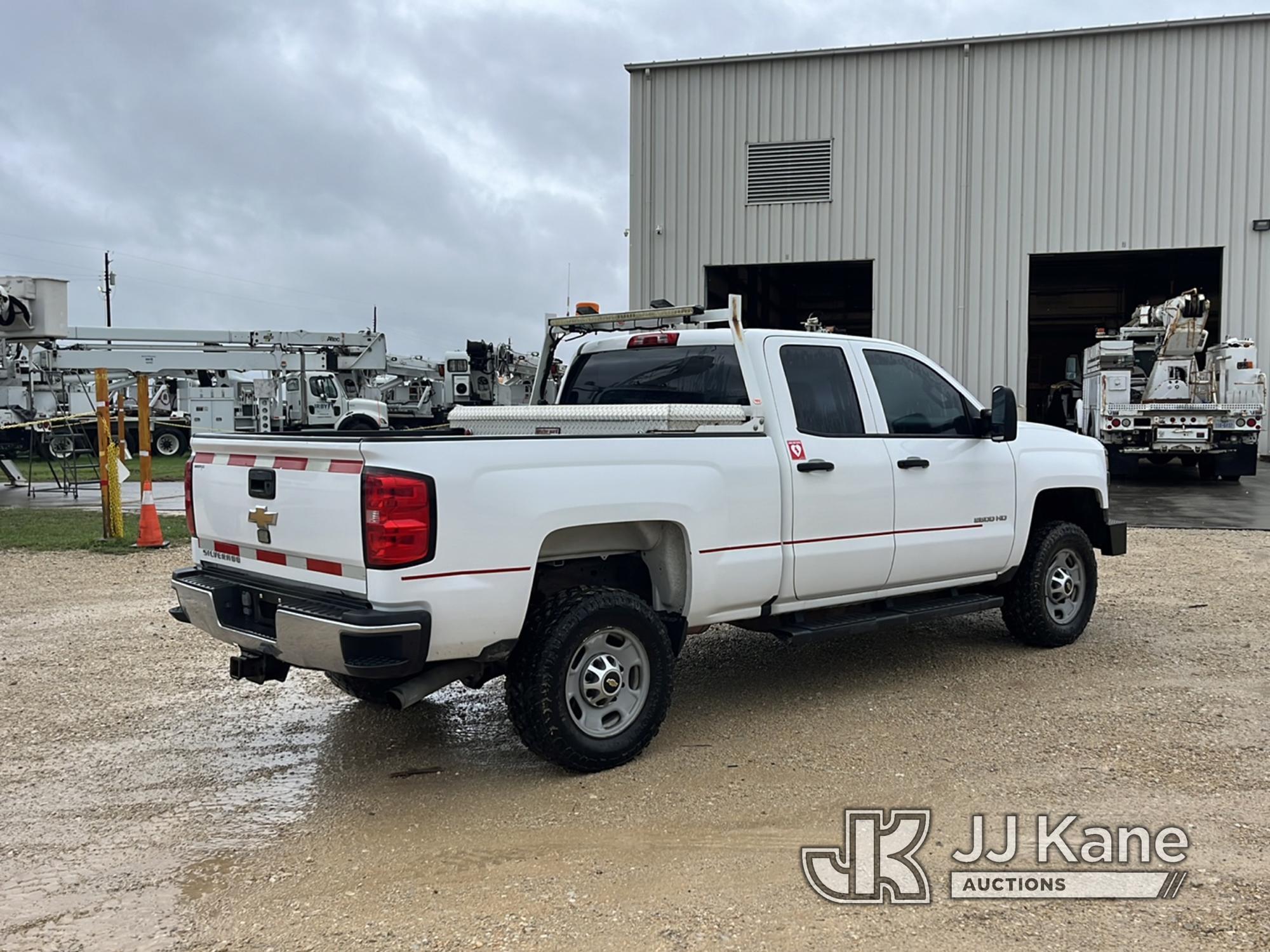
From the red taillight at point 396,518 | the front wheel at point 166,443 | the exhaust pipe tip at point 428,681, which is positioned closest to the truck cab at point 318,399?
the front wheel at point 166,443

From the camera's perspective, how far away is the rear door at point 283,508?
411cm

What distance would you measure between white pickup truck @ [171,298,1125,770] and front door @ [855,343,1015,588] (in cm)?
1

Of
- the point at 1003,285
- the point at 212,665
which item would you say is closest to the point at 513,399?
the point at 1003,285

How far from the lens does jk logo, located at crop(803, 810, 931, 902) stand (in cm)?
358

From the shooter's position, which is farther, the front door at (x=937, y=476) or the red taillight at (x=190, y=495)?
the front door at (x=937, y=476)

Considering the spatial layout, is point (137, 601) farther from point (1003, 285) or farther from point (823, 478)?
point (1003, 285)

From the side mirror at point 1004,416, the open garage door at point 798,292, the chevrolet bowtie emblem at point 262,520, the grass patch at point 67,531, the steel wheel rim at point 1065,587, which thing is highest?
the open garage door at point 798,292

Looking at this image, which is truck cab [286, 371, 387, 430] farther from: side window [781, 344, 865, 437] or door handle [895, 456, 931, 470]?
door handle [895, 456, 931, 470]

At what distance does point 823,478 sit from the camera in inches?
211

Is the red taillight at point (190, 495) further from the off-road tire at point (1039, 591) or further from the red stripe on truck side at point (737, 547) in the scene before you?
the off-road tire at point (1039, 591)

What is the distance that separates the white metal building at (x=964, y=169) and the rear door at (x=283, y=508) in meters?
19.8

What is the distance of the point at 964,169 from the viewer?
75.4 feet

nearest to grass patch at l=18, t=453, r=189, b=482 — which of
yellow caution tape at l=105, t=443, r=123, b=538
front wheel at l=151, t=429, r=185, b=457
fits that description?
front wheel at l=151, t=429, r=185, b=457

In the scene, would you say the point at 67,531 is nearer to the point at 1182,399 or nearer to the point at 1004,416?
the point at 1004,416
